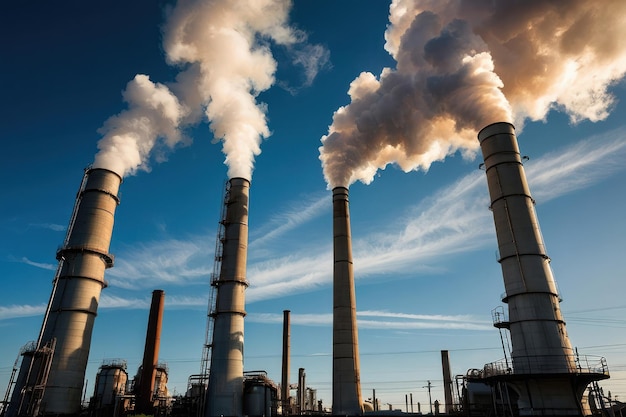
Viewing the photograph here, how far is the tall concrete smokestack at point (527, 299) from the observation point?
21.1 meters

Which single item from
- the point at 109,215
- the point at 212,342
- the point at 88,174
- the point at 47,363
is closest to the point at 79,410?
the point at 47,363

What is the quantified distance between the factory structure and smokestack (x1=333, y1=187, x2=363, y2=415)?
3.2 inches

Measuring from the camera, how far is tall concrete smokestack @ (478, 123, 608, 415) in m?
21.1

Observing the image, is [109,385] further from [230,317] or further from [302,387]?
[302,387]

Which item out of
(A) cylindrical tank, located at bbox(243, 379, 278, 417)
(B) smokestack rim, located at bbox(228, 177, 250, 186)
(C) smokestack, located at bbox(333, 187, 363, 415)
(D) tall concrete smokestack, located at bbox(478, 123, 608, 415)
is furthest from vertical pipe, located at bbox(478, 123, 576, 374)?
(B) smokestack rim, located at bbox(228, 177, 250, 186)

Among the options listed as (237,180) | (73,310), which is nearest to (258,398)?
(73,310)

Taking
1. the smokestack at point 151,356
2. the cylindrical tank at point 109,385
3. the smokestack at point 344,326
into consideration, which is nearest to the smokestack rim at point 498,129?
the smokestack at point 344,326

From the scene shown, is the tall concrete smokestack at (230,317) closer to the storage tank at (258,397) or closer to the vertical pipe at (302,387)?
the storage tank at (258,397)

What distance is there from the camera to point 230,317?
31.8 metres

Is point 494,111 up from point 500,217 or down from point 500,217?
up

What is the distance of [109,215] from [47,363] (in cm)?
1080

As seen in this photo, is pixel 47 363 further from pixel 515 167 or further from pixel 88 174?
pixel 515 167

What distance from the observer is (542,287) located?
22781 millimetres

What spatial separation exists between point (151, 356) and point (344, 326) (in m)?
14.8
